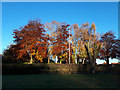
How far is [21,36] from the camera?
2550 centimetres

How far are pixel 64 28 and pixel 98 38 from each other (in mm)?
10415

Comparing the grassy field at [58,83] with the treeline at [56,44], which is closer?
the grassy field at [58,83]

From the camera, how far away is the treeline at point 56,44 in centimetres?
2528

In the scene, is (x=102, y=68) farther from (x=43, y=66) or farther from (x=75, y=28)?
(x=75, y=28)

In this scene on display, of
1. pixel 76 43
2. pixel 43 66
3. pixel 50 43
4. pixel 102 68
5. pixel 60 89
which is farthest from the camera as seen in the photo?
pixel 76 43

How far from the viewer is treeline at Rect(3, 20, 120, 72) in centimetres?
2528

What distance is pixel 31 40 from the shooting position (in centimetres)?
2533

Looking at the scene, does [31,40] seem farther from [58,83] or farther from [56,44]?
[58,83]

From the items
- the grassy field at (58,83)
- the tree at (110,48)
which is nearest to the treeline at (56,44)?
the tree at (110,48)

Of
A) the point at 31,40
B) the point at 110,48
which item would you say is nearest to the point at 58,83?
the point at 31,40

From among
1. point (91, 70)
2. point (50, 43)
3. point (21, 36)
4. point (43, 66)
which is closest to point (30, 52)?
point (21, 36)

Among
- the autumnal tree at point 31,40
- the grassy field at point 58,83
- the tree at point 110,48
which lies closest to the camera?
the grassy field at point 58,83

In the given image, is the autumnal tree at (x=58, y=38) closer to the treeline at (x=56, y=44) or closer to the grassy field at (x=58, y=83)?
the treeline at (x=56, y=44)

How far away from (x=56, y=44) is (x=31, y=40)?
6375 millimetres
